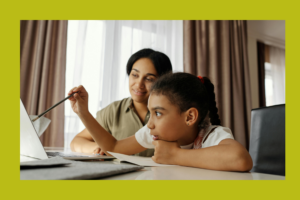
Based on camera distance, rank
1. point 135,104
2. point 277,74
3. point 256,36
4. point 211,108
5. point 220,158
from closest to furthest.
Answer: point 220,158 < point 211,108 < point 135,104 < point 256,36 < point 277,74

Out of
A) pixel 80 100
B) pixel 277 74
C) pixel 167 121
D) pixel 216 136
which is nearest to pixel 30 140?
pixel 80 100

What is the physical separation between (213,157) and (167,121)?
0.22m

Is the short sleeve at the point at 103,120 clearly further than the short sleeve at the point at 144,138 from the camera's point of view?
Yes

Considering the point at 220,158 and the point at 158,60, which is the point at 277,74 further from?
the point at 220,158

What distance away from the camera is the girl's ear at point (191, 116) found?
752 millimetres

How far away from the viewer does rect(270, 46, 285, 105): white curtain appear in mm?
3789

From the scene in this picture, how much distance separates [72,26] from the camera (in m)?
2.02

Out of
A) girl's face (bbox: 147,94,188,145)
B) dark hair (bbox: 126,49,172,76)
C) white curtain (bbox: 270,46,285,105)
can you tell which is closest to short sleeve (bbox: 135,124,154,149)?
girl's face (bbox: 147,94,188,145)

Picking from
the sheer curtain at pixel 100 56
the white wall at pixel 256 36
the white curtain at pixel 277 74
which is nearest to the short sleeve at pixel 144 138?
the sheer curtain at pixel 100 56

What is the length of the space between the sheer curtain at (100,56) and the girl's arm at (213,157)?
147 centimetres

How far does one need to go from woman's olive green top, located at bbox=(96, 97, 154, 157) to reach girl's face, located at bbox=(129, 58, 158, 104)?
0.10 m

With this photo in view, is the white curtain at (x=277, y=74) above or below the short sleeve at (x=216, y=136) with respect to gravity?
above

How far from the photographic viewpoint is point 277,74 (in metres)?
3.83

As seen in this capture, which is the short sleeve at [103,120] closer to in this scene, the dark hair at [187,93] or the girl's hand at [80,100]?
the girl's hand at [80,100]
